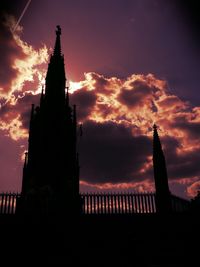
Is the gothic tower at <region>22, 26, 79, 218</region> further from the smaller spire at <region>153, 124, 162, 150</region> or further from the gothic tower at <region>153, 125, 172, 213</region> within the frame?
the smaller spire at <region>153, 124, 162, 150</region>

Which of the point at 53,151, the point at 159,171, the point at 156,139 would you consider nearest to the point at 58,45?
the point at 53,151

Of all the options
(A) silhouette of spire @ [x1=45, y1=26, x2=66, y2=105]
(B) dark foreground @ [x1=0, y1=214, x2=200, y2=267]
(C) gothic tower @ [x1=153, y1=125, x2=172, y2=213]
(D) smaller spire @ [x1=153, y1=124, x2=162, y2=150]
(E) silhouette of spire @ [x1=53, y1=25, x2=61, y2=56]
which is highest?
(E) silhouette of spire @ [x1=53, y1=25, x2=61, y2=56]

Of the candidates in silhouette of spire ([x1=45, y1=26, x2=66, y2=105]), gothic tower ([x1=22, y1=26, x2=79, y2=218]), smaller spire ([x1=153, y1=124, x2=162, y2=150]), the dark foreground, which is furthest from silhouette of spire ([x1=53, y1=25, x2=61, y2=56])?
the dark foreground

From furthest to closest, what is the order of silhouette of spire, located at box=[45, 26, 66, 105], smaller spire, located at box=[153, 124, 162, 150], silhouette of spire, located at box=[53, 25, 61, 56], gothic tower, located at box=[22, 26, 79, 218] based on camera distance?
silhouette of spire, located at box=[53, 25, 61, 56]
silhouette of spire, located at box=[45, 26, 66, 105]
gothic tower, located at box=[22, 26, 79, 218]
smaller spire, located at box=[153, 124, 162, 150]

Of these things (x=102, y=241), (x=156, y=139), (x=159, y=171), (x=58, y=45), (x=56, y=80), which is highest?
(x=58, y=45)

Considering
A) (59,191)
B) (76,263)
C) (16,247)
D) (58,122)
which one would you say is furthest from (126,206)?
(58,122)

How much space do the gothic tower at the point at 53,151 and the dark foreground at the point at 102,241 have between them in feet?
29.6

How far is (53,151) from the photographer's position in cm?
2980

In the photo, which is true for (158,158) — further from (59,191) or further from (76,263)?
(76,263)

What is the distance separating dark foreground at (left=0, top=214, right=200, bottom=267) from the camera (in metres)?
13.8

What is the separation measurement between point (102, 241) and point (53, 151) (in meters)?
16.5

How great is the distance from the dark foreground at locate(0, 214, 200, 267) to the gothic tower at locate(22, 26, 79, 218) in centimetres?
901

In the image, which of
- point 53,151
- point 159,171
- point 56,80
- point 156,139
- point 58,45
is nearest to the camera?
point 159,171

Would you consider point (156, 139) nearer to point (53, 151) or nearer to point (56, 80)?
point (53, 151)
